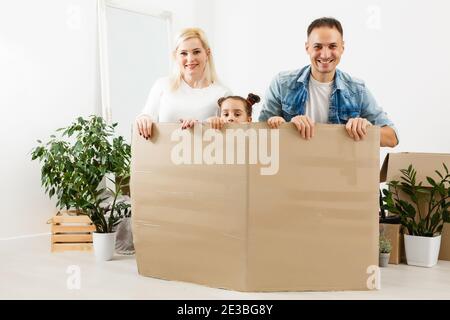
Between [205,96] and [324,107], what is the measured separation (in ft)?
1.50

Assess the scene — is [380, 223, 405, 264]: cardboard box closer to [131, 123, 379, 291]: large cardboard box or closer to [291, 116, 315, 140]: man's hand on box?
[131, 123, 379, 291]: large cardboard box

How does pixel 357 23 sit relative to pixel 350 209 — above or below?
above

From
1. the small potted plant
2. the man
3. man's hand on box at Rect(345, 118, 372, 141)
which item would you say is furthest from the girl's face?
the small potted plant

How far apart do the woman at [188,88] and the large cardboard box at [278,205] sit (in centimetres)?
24

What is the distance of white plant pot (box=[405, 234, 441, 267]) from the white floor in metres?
0.04

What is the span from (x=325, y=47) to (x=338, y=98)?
19 centimetres

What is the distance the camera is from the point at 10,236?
265cm

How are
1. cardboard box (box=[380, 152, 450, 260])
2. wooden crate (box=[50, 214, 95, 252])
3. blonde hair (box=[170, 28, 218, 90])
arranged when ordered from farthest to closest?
wooden crate (box=[50, 214, 95, 252]), cardboard box (box=[380, 152, 450, 260]), blonde hair (box=[170, 28, 218, 90])

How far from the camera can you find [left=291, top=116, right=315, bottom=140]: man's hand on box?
5.15 ft

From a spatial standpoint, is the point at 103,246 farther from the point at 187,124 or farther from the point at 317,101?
the point at 317,101
